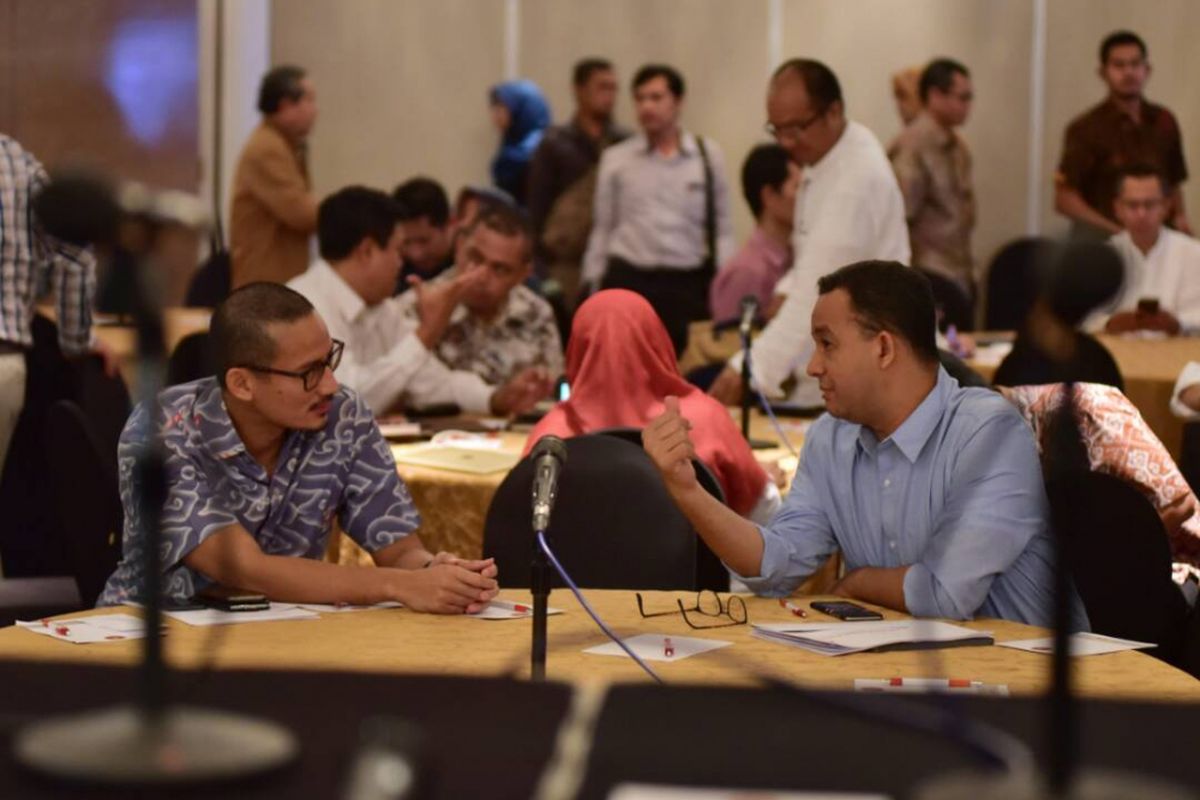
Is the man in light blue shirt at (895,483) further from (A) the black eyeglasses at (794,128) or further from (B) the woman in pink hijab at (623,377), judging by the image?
(A) the black eyeglasses at (794,128)

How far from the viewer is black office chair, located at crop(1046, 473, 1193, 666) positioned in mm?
3447

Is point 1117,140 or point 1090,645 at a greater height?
point 1117,140

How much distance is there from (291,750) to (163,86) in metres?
9.04

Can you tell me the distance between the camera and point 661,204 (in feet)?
29.9

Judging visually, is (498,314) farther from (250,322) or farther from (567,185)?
(567,185)

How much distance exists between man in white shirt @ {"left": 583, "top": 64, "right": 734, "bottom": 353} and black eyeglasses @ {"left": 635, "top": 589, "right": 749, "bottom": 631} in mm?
5897

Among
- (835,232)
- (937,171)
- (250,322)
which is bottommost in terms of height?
(250,322)

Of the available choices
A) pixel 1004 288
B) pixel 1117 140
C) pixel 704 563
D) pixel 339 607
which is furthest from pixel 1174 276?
pixel 339 607

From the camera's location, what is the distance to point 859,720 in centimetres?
151

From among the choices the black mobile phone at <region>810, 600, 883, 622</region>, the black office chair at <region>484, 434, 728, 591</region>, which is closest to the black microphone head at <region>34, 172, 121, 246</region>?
the black mobile phone at <region>810, 600, 883, 622</region>

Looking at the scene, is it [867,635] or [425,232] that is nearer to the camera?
[867,635]

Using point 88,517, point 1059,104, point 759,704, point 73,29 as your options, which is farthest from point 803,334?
point 1059,104

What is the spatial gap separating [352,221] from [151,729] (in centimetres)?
442

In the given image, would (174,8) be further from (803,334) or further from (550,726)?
(550,726)
